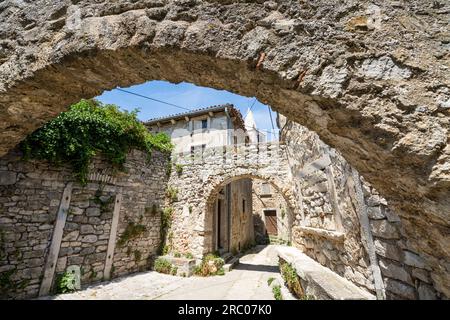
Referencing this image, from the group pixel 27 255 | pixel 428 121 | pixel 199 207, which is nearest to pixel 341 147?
pixel 428 121

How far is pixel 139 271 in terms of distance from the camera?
7.48m

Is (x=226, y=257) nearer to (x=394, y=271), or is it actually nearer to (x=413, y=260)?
(x=394, y=271)

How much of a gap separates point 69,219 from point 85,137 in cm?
200

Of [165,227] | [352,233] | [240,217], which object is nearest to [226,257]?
[165,227]

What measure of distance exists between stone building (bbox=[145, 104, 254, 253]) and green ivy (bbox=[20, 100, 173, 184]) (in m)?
4.50

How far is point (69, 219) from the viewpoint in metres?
5.67

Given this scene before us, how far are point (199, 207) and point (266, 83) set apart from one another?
302 inches

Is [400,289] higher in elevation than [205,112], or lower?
lower

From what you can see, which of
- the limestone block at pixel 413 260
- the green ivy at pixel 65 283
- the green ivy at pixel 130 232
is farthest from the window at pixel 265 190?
the limestone block at pixel 413 260

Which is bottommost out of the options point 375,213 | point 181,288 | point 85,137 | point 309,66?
point 181,288

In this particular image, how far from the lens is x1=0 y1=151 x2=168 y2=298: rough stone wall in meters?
4.74

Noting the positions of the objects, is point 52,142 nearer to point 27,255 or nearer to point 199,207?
point 27,255

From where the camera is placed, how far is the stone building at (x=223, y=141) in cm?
1058

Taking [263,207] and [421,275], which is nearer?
[421,275]
